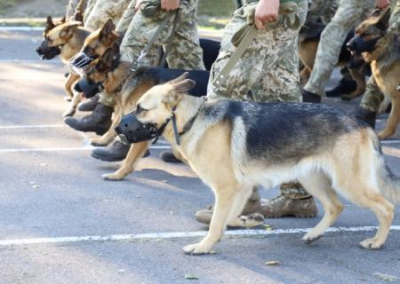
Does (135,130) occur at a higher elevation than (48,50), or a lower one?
higher

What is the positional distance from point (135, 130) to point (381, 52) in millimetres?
4278

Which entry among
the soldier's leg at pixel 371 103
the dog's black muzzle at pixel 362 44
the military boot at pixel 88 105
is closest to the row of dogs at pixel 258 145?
the dog's black muzzle at pixel 362 44

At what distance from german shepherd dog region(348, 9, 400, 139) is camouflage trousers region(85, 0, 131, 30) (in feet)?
8.71

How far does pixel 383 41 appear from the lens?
28.9ft

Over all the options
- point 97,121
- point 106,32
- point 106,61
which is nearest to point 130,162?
point 106,61

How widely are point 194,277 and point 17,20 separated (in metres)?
14.0

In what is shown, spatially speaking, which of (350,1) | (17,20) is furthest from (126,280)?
(17,20)

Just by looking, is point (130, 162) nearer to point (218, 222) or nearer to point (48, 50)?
point (218, 222)

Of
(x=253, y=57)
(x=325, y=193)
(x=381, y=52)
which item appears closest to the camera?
(x=325, y=193)

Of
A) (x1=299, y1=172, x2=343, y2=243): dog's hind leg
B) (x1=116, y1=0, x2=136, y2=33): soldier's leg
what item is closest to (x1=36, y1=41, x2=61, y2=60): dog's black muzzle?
(x1=116, y1=0, x2=136, y2=33): soldier's leg

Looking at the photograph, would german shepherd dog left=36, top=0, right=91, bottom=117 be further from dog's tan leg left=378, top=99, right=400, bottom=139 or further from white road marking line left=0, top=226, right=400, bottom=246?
white road marking line left=0, top=226, right=400, bottom=246

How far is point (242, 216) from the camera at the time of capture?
5.91m

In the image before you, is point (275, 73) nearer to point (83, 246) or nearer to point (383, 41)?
point (83, 246)

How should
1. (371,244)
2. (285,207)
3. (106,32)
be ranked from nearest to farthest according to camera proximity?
(371,244) → (285,207) → (106,32)
